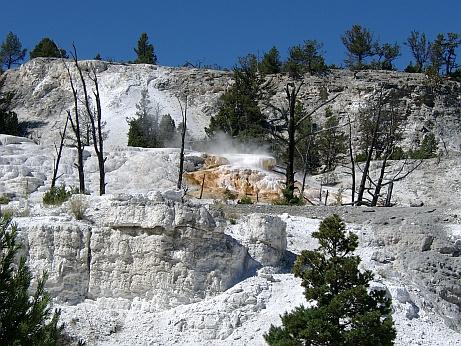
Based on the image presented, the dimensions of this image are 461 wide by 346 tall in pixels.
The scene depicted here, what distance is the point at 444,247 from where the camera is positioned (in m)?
18.3

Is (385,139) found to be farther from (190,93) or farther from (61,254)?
(61,254)

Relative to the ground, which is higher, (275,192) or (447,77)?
(447,77)

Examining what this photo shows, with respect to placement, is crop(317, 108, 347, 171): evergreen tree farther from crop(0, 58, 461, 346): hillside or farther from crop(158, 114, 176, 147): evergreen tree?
crop(0, 58, 461, 346): hillside

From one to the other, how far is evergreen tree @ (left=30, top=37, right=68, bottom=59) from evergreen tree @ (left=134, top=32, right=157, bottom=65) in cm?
643

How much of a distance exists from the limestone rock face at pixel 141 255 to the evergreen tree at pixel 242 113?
28895 millimetres

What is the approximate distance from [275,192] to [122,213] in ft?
59.7

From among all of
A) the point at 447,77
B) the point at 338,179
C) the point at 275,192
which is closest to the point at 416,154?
the point at 338,179

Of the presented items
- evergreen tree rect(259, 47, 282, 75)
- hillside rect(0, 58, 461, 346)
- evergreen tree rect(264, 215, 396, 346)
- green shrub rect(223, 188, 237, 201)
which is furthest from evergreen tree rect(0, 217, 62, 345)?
evergreen tree rect(259, 47, 282, 75)

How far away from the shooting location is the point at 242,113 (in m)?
51.2

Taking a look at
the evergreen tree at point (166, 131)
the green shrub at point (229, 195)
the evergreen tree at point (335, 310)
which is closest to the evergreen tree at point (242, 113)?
the evergreen tree at point (166, 131)

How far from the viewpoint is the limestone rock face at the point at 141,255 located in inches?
651

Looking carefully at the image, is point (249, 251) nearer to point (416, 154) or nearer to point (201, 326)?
point (201, 326)

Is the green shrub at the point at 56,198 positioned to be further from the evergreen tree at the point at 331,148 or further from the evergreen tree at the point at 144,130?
the evergreen tree at the point at 331,148

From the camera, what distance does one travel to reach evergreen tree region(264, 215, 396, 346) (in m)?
12.7
